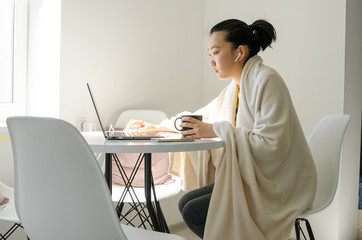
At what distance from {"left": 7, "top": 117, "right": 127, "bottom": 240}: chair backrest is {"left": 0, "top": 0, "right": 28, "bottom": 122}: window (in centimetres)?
150

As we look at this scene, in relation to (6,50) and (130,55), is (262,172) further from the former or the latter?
(6,50)

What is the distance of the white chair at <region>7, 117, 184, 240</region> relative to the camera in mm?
844

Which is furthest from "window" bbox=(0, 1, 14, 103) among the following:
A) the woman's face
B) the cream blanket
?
the cream blanket

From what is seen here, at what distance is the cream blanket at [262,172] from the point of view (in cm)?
137

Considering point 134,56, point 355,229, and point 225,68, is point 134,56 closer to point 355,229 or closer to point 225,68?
point 225,68

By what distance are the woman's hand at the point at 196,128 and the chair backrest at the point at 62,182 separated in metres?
0.61

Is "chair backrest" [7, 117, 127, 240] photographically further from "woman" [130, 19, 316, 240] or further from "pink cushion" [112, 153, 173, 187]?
"pink cushion" [112, 153, 173, 187]

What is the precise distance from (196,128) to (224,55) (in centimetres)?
42

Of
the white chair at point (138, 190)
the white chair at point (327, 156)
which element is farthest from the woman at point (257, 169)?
the white chair at point (138, 190)

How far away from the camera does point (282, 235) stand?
4.71ft

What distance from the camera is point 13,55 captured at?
233 centimetres

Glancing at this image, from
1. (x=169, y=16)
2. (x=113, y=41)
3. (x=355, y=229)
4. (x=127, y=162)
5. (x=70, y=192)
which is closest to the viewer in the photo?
(x=70, y=192)

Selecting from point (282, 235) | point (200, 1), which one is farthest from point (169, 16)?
point (282, 235)

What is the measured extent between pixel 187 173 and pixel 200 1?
186 centimetres
